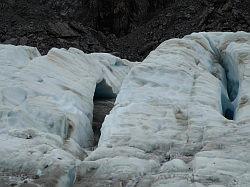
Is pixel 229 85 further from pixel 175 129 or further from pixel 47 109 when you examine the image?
pixel 47 109

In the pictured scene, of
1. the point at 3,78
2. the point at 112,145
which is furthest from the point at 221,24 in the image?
the point at 112,145

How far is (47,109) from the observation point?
24.6ft

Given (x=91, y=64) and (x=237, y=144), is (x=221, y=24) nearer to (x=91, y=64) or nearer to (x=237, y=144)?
(x=91, y=64)

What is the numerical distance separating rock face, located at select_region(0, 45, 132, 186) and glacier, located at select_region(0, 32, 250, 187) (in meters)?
0.01

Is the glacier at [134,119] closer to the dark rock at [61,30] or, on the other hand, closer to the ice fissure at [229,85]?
the ice fissure at [229,85]

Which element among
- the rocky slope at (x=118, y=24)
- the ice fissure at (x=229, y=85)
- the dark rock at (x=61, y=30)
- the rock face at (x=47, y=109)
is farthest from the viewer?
the dark rock at (x=61, y=30)

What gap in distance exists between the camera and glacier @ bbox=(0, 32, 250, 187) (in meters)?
5.46

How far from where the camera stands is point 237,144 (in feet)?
20.2

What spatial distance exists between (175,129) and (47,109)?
2060 millimetres

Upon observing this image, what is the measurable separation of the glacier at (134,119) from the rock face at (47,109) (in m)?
0.01

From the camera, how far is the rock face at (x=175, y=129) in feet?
17.7

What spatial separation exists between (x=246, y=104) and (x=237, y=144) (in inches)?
71.0

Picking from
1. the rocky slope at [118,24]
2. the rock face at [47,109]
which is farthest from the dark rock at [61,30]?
the rock face at [47,109]

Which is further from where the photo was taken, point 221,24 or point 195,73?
point 221,24
